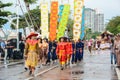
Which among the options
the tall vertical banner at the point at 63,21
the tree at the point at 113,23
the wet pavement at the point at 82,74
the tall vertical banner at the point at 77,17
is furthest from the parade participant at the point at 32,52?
the tree at the point at 113,23

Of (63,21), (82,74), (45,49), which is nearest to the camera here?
(82,74)

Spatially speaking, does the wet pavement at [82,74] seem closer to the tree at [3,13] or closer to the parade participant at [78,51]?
the parade participant at [78,51]

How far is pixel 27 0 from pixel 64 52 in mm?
29961

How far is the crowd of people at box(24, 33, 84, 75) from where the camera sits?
15.9 meters

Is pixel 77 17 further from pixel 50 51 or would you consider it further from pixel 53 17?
pixel 50 51

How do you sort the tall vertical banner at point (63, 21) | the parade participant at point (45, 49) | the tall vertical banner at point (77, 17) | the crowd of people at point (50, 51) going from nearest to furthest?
the crowd of people at point (50, 51) → the parade participant at point (45, 49) → the tall vertical banner at point (77, 17) → the tall vertical banner at point (63, 21)

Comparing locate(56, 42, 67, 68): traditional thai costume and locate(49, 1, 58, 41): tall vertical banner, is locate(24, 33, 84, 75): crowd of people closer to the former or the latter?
locate(56, 42, 67, 68): traditional thai costume

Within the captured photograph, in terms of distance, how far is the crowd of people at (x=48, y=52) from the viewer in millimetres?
15930

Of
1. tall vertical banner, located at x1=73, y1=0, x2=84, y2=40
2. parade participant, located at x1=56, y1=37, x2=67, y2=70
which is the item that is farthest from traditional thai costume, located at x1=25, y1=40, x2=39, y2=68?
tall vertical banner, located at x1=73, y1=0, x2=84, y2=40

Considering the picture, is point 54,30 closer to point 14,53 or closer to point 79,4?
point 79,4

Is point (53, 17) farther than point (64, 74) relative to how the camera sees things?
Yes

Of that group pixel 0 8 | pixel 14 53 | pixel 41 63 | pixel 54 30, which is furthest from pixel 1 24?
pixel 41 63

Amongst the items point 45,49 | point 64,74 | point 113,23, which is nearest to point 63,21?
point 45,49

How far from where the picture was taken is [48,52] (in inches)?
984
